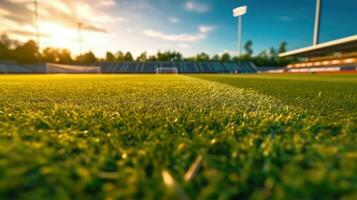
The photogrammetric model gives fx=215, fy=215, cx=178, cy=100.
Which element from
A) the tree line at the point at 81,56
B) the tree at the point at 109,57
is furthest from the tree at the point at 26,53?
the tree at the point at 109,57

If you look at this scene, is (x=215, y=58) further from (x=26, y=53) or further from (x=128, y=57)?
(x=26, y=53)

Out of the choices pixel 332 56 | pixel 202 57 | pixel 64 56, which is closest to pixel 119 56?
pixel 64 56

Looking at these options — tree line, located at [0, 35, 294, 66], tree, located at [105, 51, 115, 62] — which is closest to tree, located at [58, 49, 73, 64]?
tree line, located at [0, 35, 294, 66]

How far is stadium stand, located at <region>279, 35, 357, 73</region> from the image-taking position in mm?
24625

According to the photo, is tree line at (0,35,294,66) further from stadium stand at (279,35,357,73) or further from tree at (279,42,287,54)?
stadium stand at (279,35,357,73)

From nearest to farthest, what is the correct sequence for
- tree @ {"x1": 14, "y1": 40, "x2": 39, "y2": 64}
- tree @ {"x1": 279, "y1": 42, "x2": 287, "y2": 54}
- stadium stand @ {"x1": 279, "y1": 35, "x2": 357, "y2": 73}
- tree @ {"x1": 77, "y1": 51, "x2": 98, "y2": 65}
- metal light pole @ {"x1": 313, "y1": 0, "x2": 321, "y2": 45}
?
1. metal light pole @ {"x1": 313, "y1": 0, "x2": 321, "y2": 45}
2. stadium stand @ {"x1": 279, "y1": 35, "x2": 357, "y2": 73}
3. tree @ {"x1": 14, "y1": 40, "x2": 39, "y2": 64}
4. tree @ {"x1": 77, "y1": 51, "x2": 98, "y2": 65}
5. tree @ {"x1": 279, "y1": 42, "x2": 287, "y2": 54}

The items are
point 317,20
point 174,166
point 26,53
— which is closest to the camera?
point 174,166

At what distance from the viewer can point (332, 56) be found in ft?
121

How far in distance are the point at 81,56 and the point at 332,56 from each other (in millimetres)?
56579

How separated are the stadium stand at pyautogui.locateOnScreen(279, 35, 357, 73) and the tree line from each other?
75.8 ft

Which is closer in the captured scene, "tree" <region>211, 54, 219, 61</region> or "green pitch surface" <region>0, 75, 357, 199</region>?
"green pitch surface" <region>0, 75, 357, 199</region>

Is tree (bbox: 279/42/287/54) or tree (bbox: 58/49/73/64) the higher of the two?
tree (bbox: 279/42/287/54)

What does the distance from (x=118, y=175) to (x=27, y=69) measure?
48.0 metres

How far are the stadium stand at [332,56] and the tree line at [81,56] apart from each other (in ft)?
75.8
